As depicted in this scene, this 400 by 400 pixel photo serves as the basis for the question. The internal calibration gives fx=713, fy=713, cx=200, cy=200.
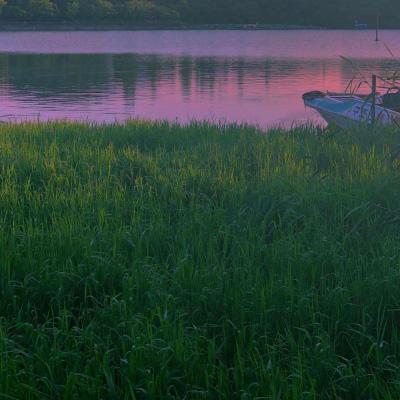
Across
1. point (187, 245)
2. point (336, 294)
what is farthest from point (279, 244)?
point (336, 294)

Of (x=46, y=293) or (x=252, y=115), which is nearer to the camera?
(x=46, y=293)

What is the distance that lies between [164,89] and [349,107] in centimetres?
1288

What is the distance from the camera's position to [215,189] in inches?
228

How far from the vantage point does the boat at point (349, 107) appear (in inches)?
356

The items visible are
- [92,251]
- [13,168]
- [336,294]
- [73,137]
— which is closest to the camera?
[336,294]

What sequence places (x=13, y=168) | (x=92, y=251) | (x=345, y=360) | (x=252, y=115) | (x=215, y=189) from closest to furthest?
(x=345, y=360) → (x=92, y=251) → (x=215, y=189) → (x=13, y=168) → (x=252, y=115)
